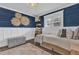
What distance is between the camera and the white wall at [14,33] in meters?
2.04

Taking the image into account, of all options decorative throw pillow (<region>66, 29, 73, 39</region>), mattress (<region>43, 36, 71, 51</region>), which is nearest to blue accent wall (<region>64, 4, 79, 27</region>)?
decorative throw pillow (<region>66, 29, 73, 39</region>)

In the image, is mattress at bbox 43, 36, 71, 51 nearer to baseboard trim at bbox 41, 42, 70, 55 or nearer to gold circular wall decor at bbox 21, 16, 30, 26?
baseboard trim at bbox 41, 42, 70, 55

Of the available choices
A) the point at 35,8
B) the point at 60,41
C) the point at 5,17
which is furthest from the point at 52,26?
the point at 5,17

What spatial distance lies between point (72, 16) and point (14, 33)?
96 cm

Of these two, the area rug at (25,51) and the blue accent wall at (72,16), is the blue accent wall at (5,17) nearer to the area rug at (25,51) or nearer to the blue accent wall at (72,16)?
the area rug at (25,51)

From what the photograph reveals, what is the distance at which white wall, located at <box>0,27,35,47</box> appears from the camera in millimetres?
2045

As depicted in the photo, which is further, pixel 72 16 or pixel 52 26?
pixel 52 26

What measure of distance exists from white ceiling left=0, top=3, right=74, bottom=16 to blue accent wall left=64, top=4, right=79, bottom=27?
11 cm

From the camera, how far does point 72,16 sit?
6.57 feet

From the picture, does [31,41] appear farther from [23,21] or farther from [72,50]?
[72,50]

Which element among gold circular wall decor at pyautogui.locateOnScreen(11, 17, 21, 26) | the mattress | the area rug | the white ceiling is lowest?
the area rug

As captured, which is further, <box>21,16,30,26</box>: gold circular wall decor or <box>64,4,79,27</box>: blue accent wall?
<box>21,16,30,26</box>: gold circular wall decor

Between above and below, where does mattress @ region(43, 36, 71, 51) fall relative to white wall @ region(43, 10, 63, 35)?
below

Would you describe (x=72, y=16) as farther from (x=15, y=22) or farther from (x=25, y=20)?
(x=15, y=22)
